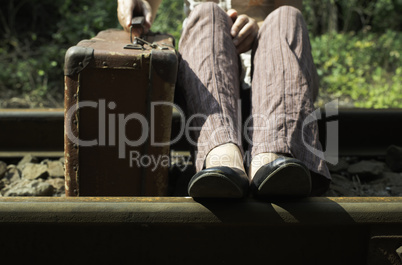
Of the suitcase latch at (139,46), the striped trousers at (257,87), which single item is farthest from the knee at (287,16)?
the suitcase latch at (139,46)

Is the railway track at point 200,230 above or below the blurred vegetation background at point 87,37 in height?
below

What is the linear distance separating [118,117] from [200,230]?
1.88 feet

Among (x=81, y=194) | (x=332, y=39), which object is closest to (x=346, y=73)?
(x=332, y=39)

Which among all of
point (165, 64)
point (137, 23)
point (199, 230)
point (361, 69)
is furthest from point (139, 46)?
point (361, 69)

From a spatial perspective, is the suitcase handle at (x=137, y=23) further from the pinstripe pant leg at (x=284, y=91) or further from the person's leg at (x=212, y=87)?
the pinstripe pant leg at (x=284, y=91)

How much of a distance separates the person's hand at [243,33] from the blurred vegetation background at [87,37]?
8.28 ft

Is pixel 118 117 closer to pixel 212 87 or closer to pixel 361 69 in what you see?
pixel 212 87

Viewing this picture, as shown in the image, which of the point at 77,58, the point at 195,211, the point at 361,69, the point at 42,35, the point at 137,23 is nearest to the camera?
the point at 195,211

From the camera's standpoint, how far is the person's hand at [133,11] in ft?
7.34

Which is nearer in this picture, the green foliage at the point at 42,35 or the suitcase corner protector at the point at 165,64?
the suitcase corner protector at the point at 165,64

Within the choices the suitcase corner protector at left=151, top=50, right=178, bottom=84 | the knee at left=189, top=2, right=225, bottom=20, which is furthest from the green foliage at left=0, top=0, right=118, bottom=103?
the suitcase corner protector at left=151, top=50, right=178, bottom=84

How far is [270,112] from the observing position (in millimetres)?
1916

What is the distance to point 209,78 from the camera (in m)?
1.99

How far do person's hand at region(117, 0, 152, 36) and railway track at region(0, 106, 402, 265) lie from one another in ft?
3.30
